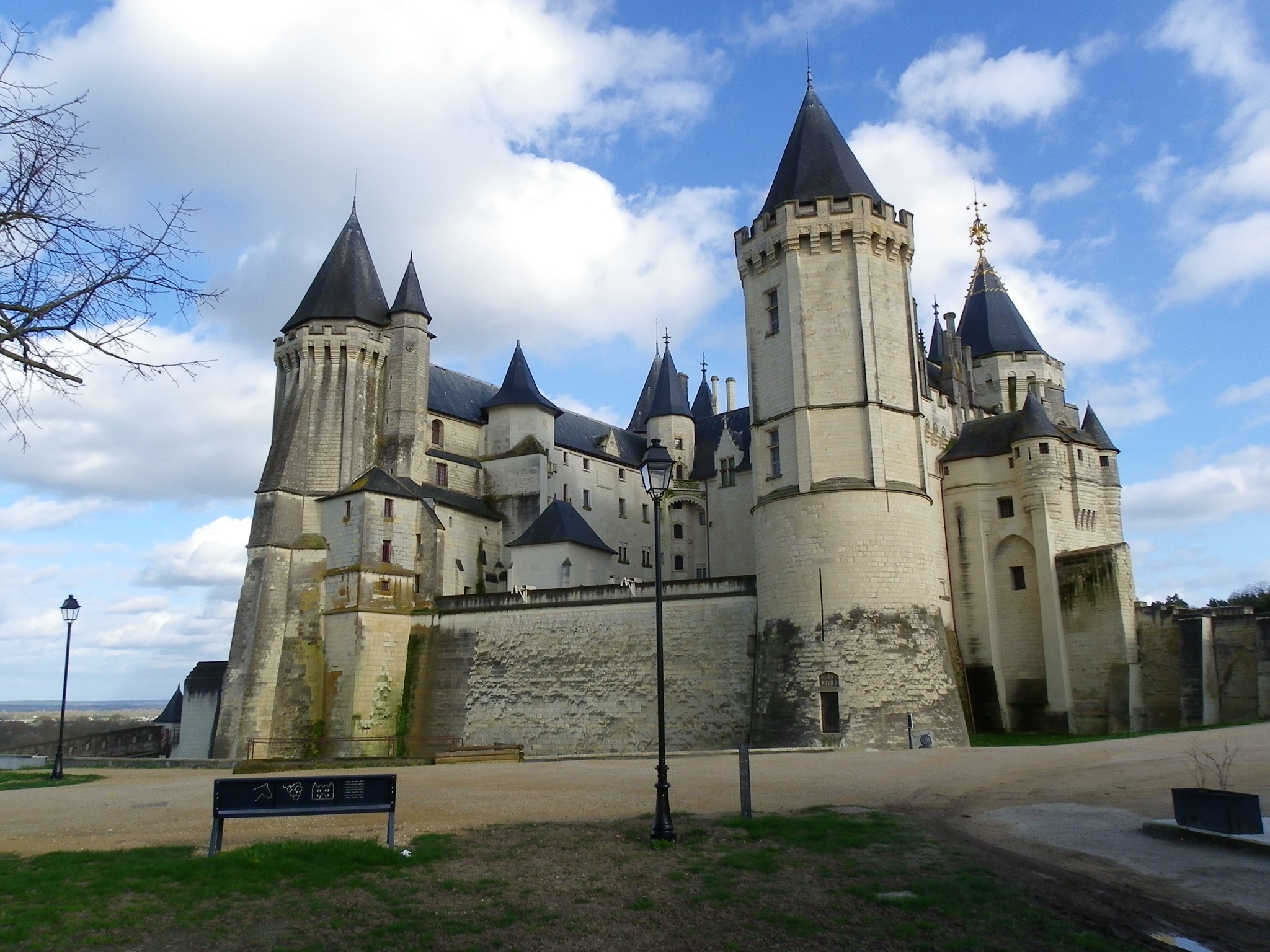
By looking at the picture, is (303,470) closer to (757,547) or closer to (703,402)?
(757,547)

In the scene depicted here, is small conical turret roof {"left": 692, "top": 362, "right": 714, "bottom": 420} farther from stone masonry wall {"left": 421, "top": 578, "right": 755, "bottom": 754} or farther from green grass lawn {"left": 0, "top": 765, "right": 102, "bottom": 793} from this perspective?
green grass lawn {"left": 0, "top": 765, "right": 102, "bottom": 793}

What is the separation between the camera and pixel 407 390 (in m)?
41.2

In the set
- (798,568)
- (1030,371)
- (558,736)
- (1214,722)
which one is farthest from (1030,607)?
(558,736)

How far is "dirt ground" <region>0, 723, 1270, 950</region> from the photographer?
9.42 meters

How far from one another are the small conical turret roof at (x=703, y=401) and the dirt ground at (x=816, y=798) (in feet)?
124

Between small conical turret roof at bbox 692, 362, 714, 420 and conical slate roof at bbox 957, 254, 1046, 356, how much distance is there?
1653 centimetres

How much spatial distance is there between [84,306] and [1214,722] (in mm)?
31676

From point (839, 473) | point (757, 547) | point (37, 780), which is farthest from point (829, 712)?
point (37, 780)

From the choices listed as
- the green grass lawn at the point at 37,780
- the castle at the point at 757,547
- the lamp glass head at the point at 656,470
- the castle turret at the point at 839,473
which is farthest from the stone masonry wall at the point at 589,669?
the lamp glass head at the point at 656,470

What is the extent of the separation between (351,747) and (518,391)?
731 inches

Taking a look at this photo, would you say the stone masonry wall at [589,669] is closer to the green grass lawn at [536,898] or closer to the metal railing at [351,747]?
the metal railing at [351,747]

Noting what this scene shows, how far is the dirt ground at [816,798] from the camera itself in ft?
30.9

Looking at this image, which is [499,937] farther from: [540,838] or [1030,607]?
[1030,607]

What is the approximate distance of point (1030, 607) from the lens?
116 ft
